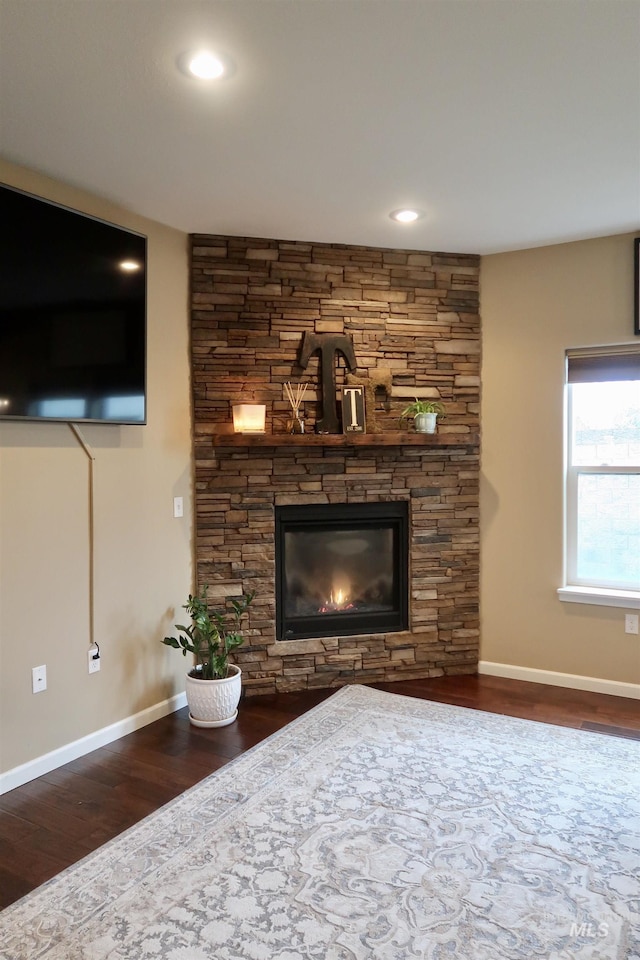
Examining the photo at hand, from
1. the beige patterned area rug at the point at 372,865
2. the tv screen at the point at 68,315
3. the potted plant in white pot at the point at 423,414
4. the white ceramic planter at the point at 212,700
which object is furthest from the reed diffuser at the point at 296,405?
the beige patterned area rug at the point at 372,865

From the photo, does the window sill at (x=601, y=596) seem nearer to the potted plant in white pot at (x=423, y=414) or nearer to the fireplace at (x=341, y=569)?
the fireplace at (x=341, y=569)

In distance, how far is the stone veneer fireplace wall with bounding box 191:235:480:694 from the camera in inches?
137

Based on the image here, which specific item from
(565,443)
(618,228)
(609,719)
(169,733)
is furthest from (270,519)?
(618,228)

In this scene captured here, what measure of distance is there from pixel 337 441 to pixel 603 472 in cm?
153

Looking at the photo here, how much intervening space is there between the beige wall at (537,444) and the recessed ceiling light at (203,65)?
231cm

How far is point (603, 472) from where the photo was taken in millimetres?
3645

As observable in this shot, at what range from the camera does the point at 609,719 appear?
319 centimetres

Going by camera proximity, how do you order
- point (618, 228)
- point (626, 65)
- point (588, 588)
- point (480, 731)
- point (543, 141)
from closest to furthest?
1. point (626, 65)
2. point (543, 141)
3. point (480, 731)
4. point (618, 228)
5. point (588, 588)

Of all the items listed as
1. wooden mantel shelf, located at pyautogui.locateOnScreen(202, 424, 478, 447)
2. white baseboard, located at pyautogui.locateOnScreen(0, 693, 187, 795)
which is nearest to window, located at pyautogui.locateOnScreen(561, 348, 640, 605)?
wooden mantel shelf, located at pyautogui.locateOnScreen(202, 424, 478, 447)

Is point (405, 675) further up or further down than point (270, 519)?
further down

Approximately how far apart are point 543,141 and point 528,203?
24.7 inches

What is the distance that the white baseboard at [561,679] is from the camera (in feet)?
11.6

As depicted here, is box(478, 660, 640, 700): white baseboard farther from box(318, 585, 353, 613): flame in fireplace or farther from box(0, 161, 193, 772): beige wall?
box(0, 161, 193, 772): beige wall

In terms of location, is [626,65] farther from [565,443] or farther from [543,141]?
[565,443]
